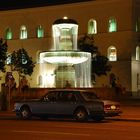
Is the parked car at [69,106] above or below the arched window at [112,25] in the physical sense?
below

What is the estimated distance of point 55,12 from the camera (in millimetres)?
82688

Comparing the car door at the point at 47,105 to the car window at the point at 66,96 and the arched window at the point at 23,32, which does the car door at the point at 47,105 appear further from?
the arched window at the point at 23,32

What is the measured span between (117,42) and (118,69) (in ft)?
12.1

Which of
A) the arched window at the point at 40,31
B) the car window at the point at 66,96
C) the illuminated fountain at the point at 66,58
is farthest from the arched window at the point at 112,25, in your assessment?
the car window at the point at 66,96

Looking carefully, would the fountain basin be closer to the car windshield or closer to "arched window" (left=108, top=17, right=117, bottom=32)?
the car windshield

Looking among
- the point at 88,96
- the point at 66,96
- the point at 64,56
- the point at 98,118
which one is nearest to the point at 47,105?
the point at 66,96

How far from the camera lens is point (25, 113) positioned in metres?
28.7

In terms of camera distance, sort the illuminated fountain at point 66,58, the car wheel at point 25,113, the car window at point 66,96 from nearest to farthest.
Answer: the car window at point 66,96 → the car wheel at point 25,113 → the illuminated fountain at point 66,58

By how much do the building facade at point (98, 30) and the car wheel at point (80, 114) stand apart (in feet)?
141

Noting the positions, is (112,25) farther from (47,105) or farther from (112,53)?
(47,105)

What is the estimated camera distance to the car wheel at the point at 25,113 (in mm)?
28536

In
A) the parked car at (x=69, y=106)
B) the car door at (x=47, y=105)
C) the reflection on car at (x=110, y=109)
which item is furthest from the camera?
the car door at (x=47, y=105)

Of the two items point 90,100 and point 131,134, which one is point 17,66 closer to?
point 90,100

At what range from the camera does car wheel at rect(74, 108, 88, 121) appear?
2659cm
